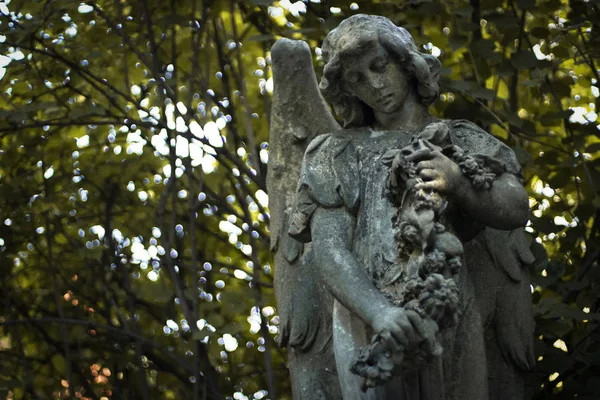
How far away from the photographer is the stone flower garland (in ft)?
17.8

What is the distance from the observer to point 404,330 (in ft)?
17.8

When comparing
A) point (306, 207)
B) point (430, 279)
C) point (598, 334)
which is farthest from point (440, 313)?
point (598, 334)

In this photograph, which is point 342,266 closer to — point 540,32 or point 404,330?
point 404,330

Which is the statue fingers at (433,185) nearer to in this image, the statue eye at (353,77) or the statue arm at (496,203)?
the statue arm at (496,203)

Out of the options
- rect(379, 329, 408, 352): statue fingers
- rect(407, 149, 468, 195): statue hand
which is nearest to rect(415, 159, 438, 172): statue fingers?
rect(407, 149, 468, 195): statue hand

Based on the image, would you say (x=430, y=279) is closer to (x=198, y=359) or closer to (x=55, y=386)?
(x=198, y=359)

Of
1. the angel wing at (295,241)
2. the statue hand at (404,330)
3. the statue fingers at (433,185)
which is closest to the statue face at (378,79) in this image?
the statue fingers at (433,185)

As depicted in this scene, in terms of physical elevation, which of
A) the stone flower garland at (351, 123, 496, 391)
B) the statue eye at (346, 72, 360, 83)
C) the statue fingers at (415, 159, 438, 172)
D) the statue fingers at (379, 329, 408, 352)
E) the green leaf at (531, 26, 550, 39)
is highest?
the green leaf at (531, 26, 550, 39)

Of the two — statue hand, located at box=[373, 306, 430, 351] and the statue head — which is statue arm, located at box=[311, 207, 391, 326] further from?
the statue head

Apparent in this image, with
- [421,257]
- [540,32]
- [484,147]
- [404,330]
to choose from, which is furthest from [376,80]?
[540,32]

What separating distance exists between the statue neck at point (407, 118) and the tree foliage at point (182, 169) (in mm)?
2269

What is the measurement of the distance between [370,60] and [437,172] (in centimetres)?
58

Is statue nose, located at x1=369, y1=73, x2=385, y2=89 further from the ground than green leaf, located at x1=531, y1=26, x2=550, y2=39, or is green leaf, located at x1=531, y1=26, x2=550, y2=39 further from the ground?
green leaf, located at x1=531, y1=26, x2=550, y2=39

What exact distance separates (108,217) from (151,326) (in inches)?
26.3
